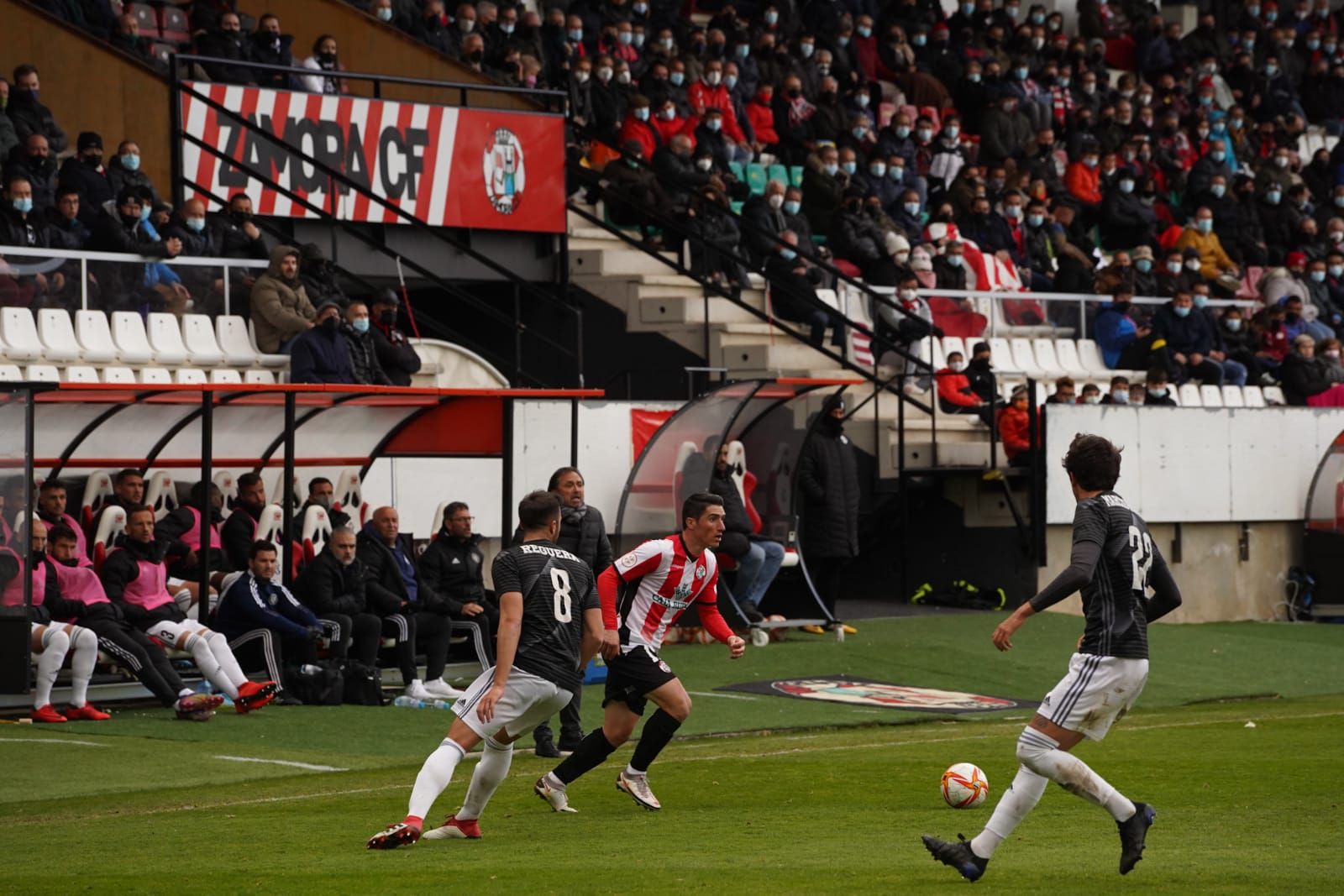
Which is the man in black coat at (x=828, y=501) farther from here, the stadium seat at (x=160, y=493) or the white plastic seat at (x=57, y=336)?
the white plastic seat at (x=57, y=336)

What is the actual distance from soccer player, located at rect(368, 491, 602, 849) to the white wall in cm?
1402

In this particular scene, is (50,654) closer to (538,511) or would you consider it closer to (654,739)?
(654,739)

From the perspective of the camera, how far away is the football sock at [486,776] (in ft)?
32.3

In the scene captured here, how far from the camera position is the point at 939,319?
1020 inches

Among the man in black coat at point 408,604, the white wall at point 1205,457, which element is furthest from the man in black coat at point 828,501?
the man in black coat at point 408,604

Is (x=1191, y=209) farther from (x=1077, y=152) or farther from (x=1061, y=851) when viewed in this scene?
(x=1061, y=851)

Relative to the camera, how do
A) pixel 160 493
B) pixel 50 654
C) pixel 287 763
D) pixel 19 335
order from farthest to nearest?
pixel 19 335, pixel 160 493, pixel 50 654, pixel 287 763

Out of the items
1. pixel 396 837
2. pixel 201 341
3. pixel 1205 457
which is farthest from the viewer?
pixel 1205 457

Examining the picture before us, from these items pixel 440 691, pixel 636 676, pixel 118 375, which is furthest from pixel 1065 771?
pixel 118 375

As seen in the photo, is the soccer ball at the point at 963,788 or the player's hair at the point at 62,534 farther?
the player's hair at the point at 62,534

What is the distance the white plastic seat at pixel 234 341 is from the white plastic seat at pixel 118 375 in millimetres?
969

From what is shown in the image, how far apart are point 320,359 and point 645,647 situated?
8.79 metres

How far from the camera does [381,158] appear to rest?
23750mm

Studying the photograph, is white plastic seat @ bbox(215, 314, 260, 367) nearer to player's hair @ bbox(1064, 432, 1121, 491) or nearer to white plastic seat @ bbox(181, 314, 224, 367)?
white plastic seat @ bbox(181, 314, 224, 367)
